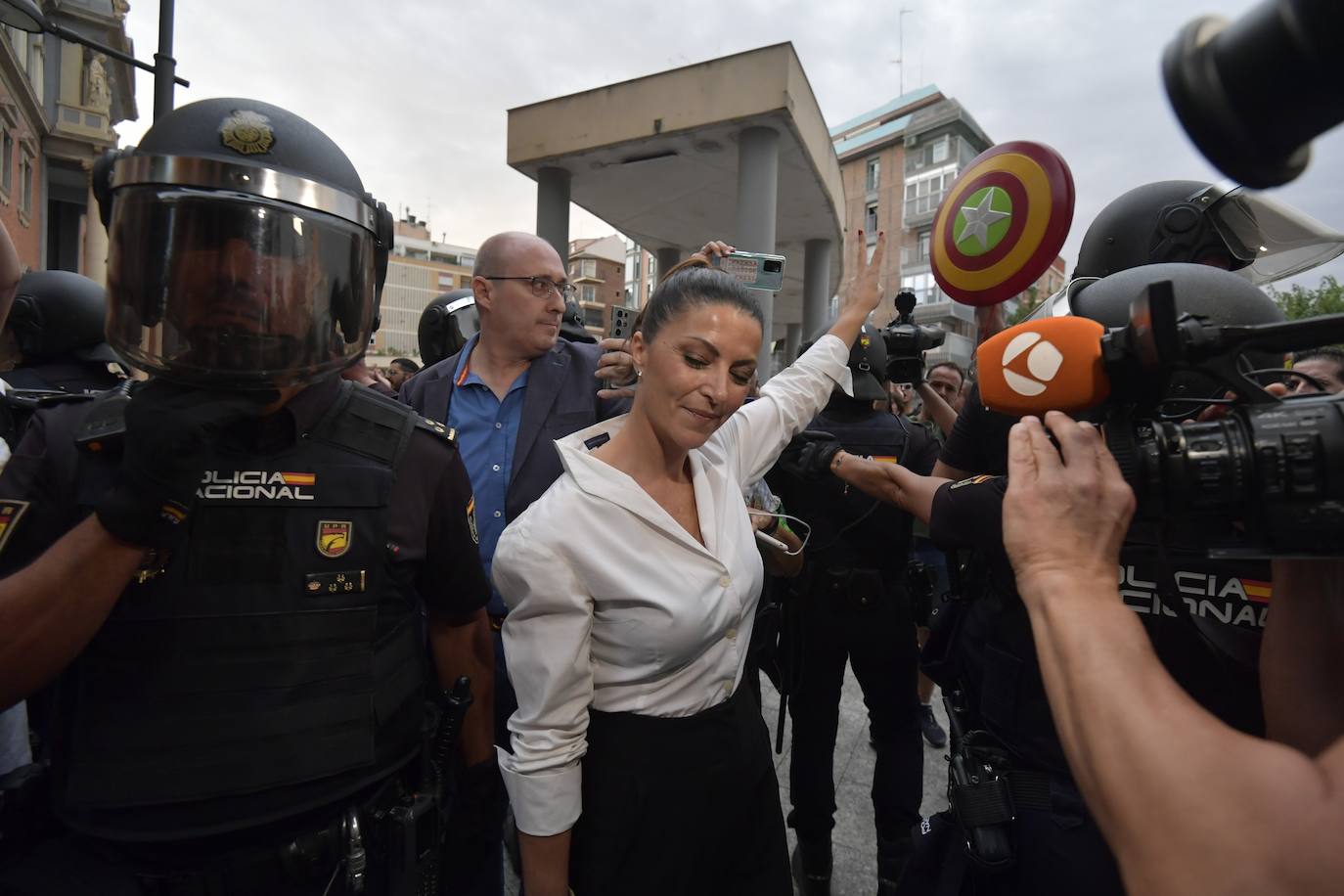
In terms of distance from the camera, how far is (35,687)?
1120 mm

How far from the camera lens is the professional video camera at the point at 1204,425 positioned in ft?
2.61

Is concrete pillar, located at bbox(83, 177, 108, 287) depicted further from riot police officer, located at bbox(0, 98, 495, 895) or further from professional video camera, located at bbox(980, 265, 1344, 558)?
professional video camera, located at bbox(980, 265, 1344, 558)

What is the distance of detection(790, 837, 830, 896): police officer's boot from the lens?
8.82 feet

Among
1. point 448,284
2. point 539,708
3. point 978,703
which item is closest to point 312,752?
point 539,708

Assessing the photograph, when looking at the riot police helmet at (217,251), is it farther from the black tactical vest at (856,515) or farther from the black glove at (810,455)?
the black tactical vest at (856,515)

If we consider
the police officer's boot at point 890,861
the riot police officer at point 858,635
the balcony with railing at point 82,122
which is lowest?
the police officer's boot at point 890,861

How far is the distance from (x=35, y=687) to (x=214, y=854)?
43cm

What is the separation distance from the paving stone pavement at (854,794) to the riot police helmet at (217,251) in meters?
2.43

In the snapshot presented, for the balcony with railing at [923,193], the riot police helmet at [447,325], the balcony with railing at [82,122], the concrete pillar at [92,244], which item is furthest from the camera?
the balcony with railing at [923,193]

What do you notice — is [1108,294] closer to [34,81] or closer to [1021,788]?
[1021,788]

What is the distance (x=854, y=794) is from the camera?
3443 mm

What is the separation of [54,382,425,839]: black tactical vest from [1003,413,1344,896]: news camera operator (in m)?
1.25

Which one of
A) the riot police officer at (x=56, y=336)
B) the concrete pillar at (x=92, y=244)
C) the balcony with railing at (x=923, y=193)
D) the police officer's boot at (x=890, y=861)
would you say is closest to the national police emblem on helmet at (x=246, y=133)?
the riot police officer at (x=56, y=336)

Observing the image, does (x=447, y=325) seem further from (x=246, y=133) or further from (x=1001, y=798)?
(x=1001, y=798)
